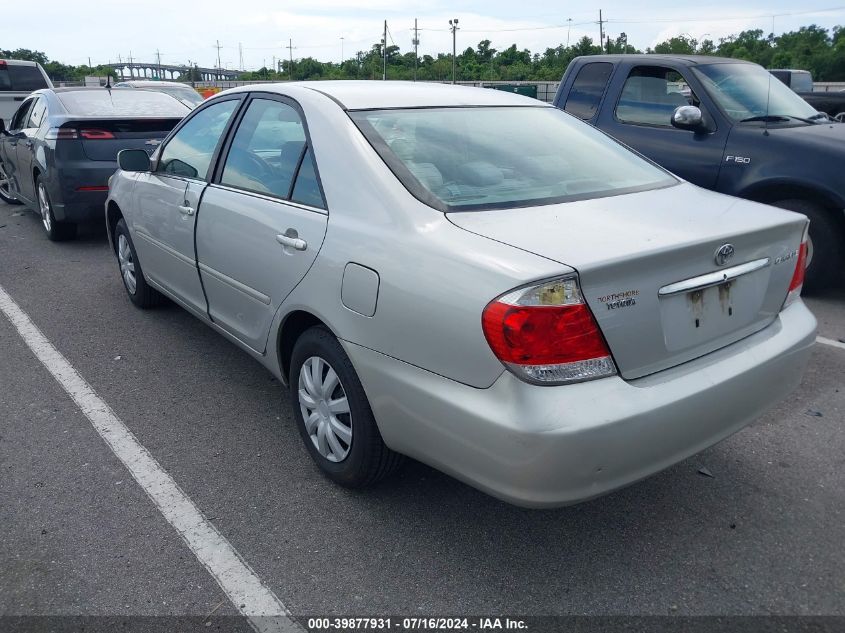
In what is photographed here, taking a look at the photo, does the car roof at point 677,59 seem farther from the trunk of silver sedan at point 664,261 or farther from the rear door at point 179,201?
the rear door at point 179,201

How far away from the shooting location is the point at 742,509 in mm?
2957

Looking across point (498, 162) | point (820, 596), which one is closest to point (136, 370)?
point (498, 162)

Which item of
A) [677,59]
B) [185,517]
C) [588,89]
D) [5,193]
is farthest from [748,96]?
[5,193]

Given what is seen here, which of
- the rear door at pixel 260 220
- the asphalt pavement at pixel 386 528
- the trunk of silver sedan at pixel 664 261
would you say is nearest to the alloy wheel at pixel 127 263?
the asphalt pavement at pixel 386 528

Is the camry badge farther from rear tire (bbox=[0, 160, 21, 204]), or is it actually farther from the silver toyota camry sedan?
rear tire (bbox=[0, 160, 21, 204])

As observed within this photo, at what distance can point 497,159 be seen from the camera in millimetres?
3086

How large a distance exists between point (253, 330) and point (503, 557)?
5.17 ft

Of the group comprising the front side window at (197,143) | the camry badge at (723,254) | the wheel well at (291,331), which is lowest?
the wheel well at (291,331)

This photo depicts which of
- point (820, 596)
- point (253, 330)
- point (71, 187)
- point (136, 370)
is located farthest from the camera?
point (71, 187)

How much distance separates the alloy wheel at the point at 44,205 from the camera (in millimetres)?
7739

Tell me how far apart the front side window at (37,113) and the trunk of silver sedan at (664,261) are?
7.07 meters

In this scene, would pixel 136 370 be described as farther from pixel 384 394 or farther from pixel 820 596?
pixel 820 596

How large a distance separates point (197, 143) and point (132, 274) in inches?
61.8

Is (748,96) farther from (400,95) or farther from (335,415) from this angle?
(335,415)
